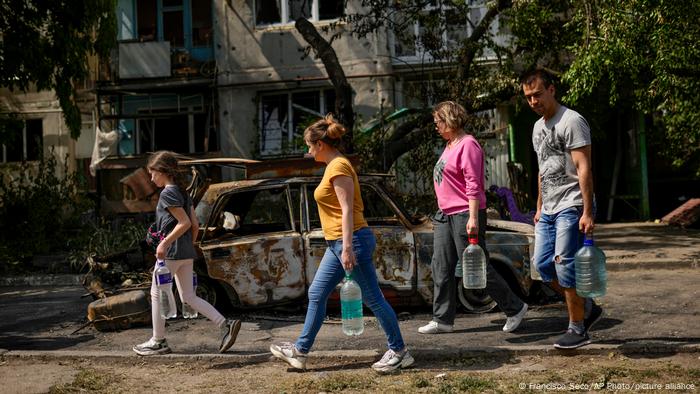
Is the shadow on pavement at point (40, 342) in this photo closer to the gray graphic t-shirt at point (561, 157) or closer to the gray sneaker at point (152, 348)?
the gray sneaker at point (152, 348)

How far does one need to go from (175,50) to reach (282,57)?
10.4ft

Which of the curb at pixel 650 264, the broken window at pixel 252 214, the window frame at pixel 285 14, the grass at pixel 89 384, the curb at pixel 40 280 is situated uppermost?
the window frame at pixel 285 14

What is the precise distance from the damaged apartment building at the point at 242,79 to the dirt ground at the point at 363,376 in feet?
45.2

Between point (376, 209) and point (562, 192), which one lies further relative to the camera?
point (376, 209)

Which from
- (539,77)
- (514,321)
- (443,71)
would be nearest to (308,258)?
(514,321)

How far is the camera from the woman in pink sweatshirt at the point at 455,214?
652cm

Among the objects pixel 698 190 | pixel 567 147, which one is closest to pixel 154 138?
pixel 698 190

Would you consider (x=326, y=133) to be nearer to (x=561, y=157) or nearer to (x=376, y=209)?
(x=561, y=157)

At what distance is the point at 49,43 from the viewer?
1527cm

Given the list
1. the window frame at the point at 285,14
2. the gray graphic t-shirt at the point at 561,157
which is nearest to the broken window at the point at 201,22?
the window frame at the point at 285,14

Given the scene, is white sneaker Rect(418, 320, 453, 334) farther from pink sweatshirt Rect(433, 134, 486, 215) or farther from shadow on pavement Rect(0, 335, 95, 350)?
shadow on pavement Rect(0, 335, 95, 350)

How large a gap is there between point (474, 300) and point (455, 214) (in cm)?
159

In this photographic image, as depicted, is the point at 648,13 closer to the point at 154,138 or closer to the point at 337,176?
the point at 337,176

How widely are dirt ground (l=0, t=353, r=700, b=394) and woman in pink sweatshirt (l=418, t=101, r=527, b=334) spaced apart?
1.01 meters
